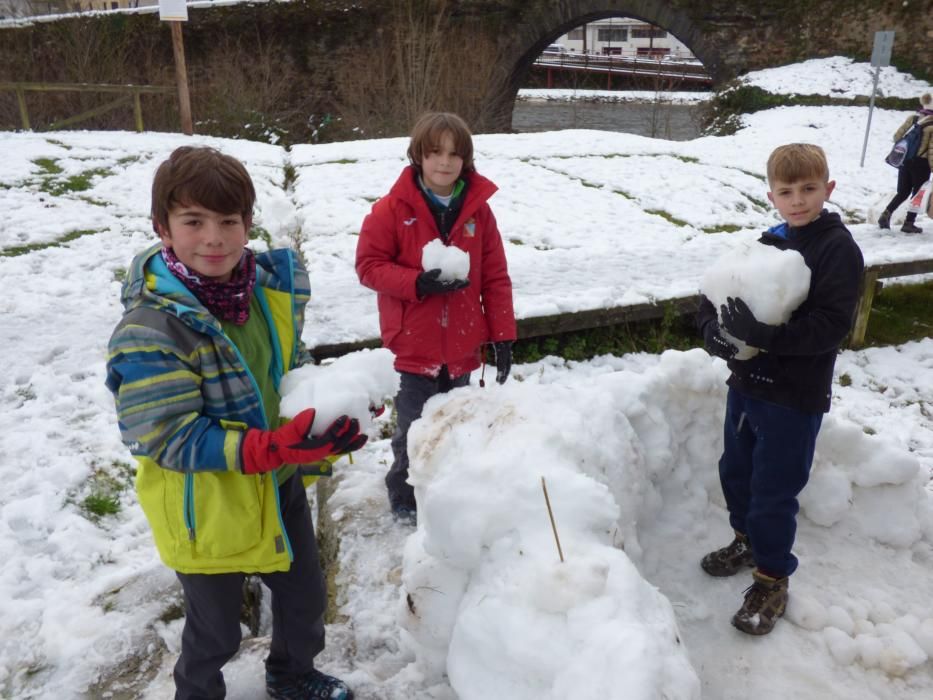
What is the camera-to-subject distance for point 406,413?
118 inches

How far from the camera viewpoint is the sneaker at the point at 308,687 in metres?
2.10

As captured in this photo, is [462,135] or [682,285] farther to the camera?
[682,285]

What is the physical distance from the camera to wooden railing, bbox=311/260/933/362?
5086mm

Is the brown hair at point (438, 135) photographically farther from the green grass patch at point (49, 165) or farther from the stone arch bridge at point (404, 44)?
the stone arch bridge at point (404, 44)

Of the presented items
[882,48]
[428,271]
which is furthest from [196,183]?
[882,48]

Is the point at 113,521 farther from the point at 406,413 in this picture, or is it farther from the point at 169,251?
the point at 169,251

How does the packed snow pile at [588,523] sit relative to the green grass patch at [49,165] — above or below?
below

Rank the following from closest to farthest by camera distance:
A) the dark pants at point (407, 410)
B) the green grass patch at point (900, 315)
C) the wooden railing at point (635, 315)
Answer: the dark pants at point (407, 410)
the wooden railing at point (635, 315)
the green grass patch at point (900, 315)

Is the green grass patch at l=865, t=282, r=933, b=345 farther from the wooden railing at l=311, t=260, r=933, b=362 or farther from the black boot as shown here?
the black boot

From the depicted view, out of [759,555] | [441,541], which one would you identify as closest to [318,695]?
[441,541]

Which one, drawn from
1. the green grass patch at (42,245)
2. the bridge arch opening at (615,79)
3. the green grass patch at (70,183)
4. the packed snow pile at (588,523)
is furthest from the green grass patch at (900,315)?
the bridge arch opening at (615,79)

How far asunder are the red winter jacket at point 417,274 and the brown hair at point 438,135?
121 millimetres

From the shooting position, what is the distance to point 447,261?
2.64 metres

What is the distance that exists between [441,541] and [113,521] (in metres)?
2.16
